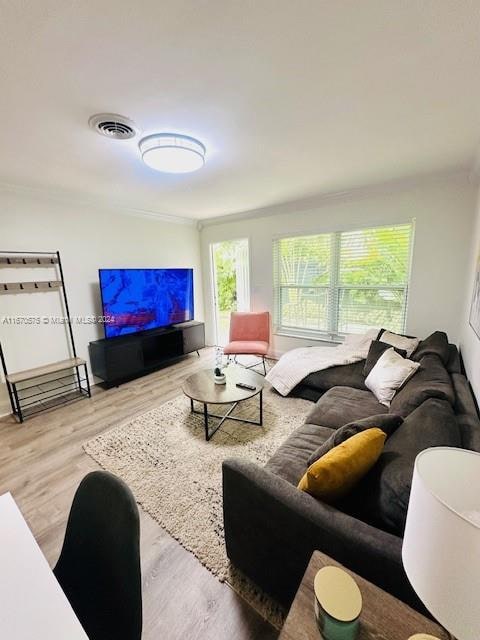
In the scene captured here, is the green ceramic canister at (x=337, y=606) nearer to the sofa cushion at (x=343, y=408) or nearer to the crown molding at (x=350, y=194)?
the sofa cushion at (x=343, y=408)

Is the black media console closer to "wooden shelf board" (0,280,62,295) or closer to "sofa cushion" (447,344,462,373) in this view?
"wooden shelf board" (0,280,62,295)

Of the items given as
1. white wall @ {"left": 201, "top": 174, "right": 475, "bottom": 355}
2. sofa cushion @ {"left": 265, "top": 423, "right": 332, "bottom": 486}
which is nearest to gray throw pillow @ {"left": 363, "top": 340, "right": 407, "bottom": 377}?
white wall @ {"left": 201, "top": 174, "right": 475, "bottom": 355}

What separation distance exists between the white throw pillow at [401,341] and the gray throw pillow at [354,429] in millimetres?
1632

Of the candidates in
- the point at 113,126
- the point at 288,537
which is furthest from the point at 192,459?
the point at 113,126

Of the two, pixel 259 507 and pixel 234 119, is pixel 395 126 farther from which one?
pixel 259 507

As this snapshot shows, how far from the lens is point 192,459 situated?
223 cm

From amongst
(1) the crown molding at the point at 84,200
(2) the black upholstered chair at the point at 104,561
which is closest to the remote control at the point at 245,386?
(2) the black upholstered chair at the point at 104,561

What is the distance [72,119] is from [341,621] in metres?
2.51

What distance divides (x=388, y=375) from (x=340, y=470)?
153cm

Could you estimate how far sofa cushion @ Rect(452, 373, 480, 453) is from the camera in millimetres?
1348

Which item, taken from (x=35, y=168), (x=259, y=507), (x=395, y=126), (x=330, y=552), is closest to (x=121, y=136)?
(x=35, y=168)

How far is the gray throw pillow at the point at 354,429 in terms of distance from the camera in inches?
52.9

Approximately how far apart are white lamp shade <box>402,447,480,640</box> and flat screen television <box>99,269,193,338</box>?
3763 millimetres

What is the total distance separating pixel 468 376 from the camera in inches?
86.7
